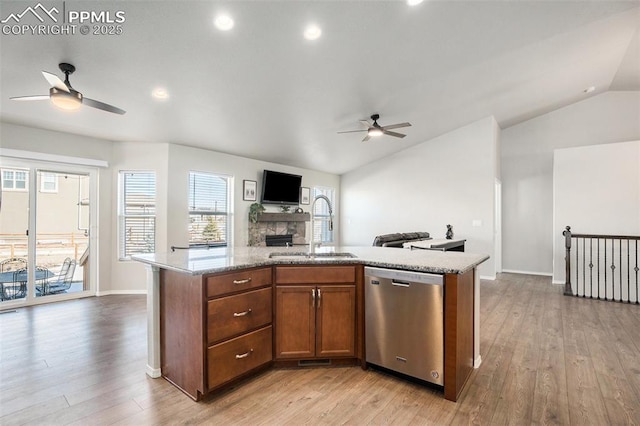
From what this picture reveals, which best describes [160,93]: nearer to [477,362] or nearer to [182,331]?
[182,331]

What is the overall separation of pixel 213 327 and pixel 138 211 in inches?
159

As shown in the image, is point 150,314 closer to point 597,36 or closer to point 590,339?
point 590,339

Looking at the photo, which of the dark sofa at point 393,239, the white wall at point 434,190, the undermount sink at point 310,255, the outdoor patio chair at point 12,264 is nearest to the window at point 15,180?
the outdoor patio chair at point 12,264

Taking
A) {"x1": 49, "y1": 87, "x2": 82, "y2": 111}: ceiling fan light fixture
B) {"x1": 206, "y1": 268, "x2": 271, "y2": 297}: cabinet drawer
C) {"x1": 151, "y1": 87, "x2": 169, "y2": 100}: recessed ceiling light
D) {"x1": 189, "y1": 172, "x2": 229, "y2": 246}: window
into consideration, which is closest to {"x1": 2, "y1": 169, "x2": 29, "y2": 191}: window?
{"x1": 189, "y1": 172, "x2": 229, "y2": 246}: window

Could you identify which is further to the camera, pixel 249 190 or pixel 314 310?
pixel 249 190

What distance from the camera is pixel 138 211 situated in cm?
518

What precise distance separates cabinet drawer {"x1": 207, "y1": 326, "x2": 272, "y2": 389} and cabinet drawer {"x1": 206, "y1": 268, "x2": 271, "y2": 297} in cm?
35

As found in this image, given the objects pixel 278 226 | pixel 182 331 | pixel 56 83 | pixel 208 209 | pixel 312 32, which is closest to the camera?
pixel 182 331

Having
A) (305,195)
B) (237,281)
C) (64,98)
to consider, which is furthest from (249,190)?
(237,281)

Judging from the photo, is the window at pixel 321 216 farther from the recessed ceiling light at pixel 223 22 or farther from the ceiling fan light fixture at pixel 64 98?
the ceiling fan light fixture at pixel 64 98

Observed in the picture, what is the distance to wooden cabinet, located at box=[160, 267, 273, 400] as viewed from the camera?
2.00 meters

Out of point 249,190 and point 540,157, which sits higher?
point 540,157

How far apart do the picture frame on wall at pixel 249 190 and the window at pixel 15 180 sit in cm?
330

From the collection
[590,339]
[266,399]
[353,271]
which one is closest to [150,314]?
[266,399]
